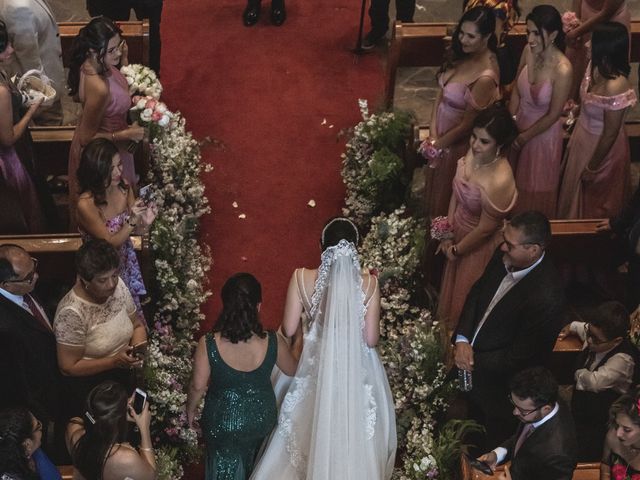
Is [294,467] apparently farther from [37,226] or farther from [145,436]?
[37,226]

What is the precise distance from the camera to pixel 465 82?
17.7 feet

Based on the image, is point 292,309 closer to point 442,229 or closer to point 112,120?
point 442,229

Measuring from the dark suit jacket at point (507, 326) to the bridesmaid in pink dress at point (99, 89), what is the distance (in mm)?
2085

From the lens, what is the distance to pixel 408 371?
5031 millimetres

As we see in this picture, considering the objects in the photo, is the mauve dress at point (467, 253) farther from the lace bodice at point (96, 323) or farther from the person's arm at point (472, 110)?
the lace bodice at point (96, 323)

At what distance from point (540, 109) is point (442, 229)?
0.87 metres

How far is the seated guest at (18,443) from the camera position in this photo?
11.7 feet

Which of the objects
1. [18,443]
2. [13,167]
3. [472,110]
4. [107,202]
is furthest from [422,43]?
[18,443]

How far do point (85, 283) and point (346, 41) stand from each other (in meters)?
4.25

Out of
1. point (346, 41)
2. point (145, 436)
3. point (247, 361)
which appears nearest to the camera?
point (145, 436)

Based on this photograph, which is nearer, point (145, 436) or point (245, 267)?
point (145, 436)

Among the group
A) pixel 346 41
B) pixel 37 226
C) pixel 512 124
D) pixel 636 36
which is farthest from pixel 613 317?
pixel 346 41

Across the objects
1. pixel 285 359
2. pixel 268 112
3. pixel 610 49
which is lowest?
pixel 268 112

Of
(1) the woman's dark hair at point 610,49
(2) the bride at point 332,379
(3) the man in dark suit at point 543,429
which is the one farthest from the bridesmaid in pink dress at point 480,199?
(3) the man in dark suit at point 543,429
